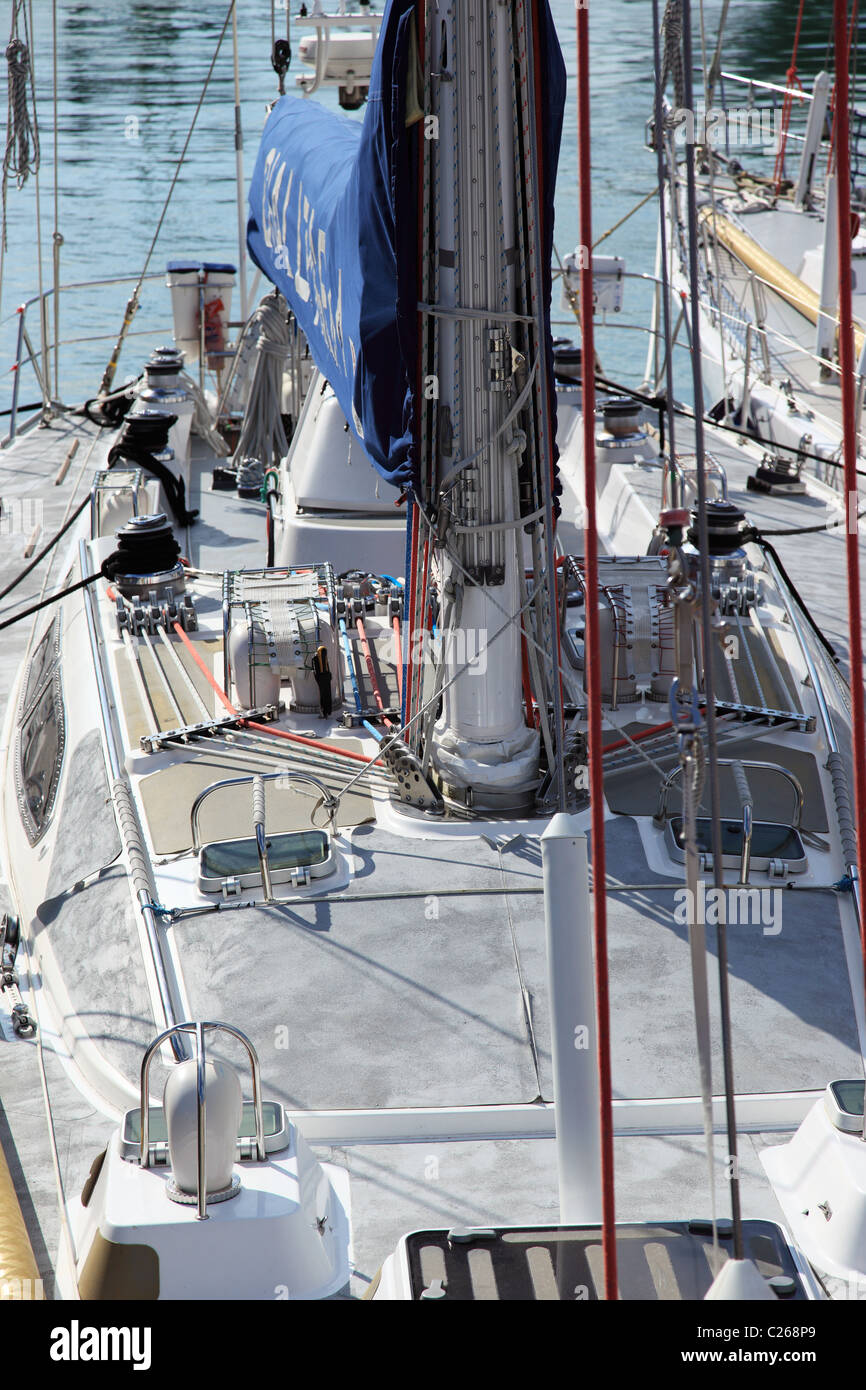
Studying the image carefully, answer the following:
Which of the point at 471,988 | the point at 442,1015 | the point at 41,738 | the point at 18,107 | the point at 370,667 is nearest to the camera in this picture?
the point at 442,1015

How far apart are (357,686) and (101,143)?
30.9m

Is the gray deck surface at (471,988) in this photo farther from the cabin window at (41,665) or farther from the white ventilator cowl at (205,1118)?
the cabin window at (41,665)

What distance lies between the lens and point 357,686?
7.60m

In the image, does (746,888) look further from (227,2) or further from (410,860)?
(227,2)

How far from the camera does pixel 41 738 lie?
8.38 metres

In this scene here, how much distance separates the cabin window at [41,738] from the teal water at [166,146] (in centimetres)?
1007

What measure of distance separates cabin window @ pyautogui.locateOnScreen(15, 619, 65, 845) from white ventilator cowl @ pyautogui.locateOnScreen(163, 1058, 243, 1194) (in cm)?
394

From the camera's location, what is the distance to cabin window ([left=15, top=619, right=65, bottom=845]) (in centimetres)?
778

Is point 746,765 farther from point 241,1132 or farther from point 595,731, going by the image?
point 595,731

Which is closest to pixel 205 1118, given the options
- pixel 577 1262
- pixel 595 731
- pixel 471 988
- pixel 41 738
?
pixel 577 1262

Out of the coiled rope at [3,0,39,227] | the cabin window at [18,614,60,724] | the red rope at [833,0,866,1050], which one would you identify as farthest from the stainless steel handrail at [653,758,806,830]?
the coiled rope at [3,0,39,227]

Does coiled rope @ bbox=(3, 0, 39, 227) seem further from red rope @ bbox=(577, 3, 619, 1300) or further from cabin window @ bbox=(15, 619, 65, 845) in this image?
red rope @ bbox=(577, 3, 619, 1300)

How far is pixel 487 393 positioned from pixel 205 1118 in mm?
3275

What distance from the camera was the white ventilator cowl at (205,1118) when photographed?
3.80m
